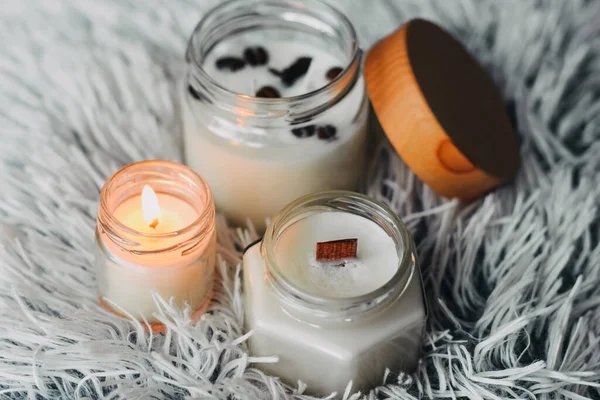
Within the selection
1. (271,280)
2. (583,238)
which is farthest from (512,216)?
(271,280)

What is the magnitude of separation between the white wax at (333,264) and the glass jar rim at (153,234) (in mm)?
81

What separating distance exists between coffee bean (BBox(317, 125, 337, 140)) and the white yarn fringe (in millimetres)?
125

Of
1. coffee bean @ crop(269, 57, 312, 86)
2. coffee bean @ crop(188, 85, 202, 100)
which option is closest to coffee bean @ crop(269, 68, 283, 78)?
coffee bean @ crop(269, 57, 312, 86)

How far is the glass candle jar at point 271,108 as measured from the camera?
0.94m

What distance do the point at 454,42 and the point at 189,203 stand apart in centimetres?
41

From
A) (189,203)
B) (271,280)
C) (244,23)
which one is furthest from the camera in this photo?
(244,23)

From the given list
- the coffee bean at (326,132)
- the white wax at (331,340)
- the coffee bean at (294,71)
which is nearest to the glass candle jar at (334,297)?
the white wax at (331,340)

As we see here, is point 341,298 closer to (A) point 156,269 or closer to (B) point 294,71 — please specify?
(A) point 156,269

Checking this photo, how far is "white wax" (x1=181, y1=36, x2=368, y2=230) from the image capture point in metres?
0.94

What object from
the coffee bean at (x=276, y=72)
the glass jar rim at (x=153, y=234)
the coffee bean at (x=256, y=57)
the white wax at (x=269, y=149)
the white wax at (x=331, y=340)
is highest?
the coffee bean at (x=256, y=57)

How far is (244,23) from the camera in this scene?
1.09m

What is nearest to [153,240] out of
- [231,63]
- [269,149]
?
[269,149]

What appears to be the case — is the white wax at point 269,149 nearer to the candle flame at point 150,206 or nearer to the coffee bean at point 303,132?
the coffee bean at point 303,132

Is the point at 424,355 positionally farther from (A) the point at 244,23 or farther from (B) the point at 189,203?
(A) the point at 244,23
